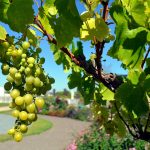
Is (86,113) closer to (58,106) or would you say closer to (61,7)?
(58,106)

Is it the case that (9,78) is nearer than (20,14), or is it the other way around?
(20,14)

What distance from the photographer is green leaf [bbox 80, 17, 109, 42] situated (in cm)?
180

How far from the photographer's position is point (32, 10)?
1.60 m

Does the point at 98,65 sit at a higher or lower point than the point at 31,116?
higher

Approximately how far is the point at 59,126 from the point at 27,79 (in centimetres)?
2253

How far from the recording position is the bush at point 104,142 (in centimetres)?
1020

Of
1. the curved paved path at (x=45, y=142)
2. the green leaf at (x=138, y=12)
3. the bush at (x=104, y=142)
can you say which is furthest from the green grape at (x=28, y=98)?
the curved paved path at (x=45, y=142)

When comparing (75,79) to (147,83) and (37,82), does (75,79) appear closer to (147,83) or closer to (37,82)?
(37,82)

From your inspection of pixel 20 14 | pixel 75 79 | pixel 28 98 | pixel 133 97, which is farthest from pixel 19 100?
pixel 75 79

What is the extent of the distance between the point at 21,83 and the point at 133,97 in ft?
1.75

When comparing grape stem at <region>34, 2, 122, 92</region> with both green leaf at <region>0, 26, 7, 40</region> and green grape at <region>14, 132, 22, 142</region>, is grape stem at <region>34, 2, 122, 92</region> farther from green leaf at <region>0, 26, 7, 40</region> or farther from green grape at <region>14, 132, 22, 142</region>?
green grape at <region>14, 132, 22, 142</region>

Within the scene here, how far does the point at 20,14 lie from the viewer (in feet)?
5.32

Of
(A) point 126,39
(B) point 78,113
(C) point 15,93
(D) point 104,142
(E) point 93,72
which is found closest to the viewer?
(A) point 126,39

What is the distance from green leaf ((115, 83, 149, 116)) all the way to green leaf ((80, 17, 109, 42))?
26 cm
